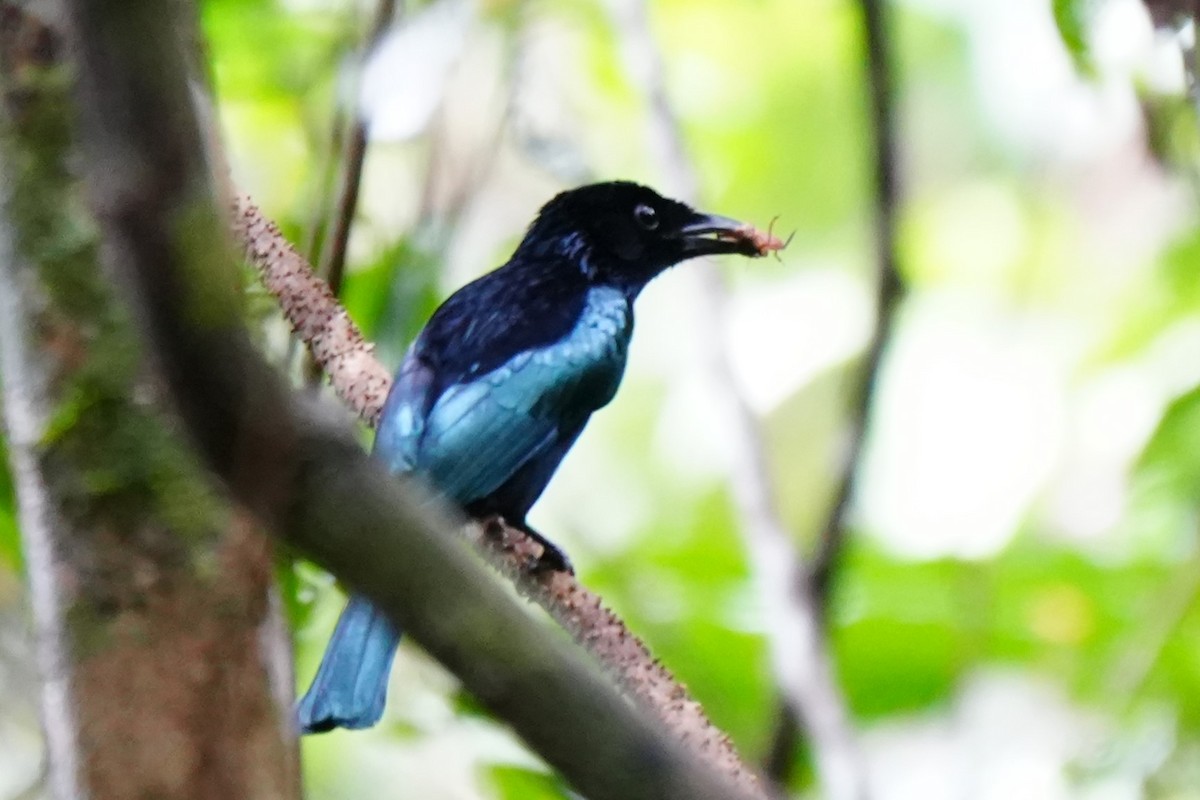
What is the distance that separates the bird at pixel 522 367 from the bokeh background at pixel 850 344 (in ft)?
0.61

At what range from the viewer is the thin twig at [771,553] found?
8.25 feet

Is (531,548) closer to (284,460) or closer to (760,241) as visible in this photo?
(760,241)

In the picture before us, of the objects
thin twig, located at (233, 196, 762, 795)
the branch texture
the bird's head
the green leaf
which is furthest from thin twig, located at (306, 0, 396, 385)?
the branch texture

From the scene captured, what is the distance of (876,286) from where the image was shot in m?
2.50

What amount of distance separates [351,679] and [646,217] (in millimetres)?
1484

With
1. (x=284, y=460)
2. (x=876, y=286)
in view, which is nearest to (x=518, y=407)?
(x=876, y=286)

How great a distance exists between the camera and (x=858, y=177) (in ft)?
17.9

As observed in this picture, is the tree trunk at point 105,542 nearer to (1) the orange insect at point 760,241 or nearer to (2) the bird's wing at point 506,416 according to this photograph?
(2) the bird's wing at point 506,416

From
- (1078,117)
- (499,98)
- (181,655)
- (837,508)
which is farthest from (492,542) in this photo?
(1078,117)

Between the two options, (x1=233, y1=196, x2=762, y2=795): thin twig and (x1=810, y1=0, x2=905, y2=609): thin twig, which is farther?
(x1=810, y1=0, x2=905, y2=609): thin twig

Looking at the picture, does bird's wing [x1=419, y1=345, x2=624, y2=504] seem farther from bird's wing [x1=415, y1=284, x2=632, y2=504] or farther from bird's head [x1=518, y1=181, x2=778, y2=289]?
bird's head [x1=518, y1=181, x2=778, y2=289]

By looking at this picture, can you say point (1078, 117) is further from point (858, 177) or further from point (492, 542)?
point (492, 542)

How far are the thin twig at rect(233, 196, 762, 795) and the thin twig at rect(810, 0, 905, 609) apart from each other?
1.09ft

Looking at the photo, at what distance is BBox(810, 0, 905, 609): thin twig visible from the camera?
7.97 ft
